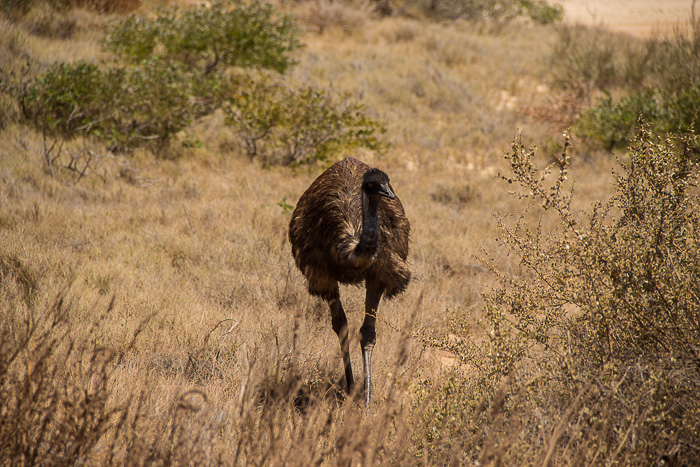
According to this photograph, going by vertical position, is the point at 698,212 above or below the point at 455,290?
above

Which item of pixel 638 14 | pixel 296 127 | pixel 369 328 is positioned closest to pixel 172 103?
pixel 296 127

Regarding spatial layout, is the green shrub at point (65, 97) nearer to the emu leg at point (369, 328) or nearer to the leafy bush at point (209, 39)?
the leafy bush at point (209, 39)

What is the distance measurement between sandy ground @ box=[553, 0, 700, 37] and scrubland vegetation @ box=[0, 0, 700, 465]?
857 millimetres

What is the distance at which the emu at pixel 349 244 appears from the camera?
3.53 m

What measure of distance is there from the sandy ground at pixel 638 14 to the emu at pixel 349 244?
33.6 feet

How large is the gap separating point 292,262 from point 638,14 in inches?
735

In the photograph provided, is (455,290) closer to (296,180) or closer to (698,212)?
(698,212)

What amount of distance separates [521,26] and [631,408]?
2202cm

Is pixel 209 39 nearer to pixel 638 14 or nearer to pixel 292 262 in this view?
pixel 292 262

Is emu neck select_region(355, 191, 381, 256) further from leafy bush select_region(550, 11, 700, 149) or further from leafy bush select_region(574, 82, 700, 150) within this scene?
leafy bush select_region(574, 82, 700, 150)

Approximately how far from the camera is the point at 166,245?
5.83 metres

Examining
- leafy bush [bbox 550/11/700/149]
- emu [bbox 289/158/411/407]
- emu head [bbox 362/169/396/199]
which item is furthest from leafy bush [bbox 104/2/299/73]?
emu head [bbox 362/169/396/199]

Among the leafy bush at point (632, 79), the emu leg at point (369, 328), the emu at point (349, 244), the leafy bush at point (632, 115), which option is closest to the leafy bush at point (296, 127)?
the leafy bush at point (632, 79)

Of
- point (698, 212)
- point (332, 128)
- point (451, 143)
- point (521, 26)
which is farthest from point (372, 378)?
point (521, 26)
